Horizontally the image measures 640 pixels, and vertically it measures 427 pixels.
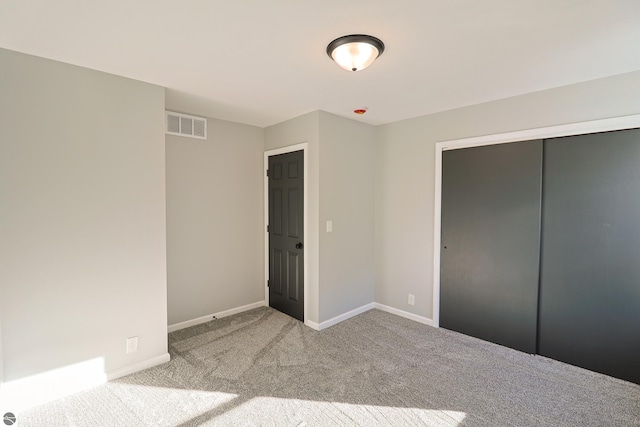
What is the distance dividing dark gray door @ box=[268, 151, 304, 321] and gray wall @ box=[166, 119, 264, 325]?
0.21 meters

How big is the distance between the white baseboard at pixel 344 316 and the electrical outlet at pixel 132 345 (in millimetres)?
1737

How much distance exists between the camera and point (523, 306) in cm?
287

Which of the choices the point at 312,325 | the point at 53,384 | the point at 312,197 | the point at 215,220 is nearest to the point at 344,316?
the point at 312,325

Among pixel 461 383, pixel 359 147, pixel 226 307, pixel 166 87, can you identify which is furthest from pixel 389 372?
pixel 166 87

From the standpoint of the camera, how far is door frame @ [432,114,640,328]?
2400 mm

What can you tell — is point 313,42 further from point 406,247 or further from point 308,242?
point 406,247

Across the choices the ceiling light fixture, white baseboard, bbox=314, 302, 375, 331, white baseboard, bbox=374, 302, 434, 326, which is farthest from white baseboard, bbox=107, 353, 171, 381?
the ceiling light fixture

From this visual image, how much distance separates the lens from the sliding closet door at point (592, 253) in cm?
236

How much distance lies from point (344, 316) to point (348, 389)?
1.36 m

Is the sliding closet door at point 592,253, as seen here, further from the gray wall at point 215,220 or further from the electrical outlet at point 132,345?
the electrical outlet at point 132,345

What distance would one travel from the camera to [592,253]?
8.25 ft

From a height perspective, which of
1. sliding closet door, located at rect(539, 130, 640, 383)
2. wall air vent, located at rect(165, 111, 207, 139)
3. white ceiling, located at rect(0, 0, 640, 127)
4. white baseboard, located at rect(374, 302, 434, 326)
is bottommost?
white baseboard, located at rect(374, 302, 434, 326)

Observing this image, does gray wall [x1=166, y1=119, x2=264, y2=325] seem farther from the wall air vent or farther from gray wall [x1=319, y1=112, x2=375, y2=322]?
gray wall [x1=319, y1=112, x2=375, y2=322]

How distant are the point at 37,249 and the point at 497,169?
3.86 meters
